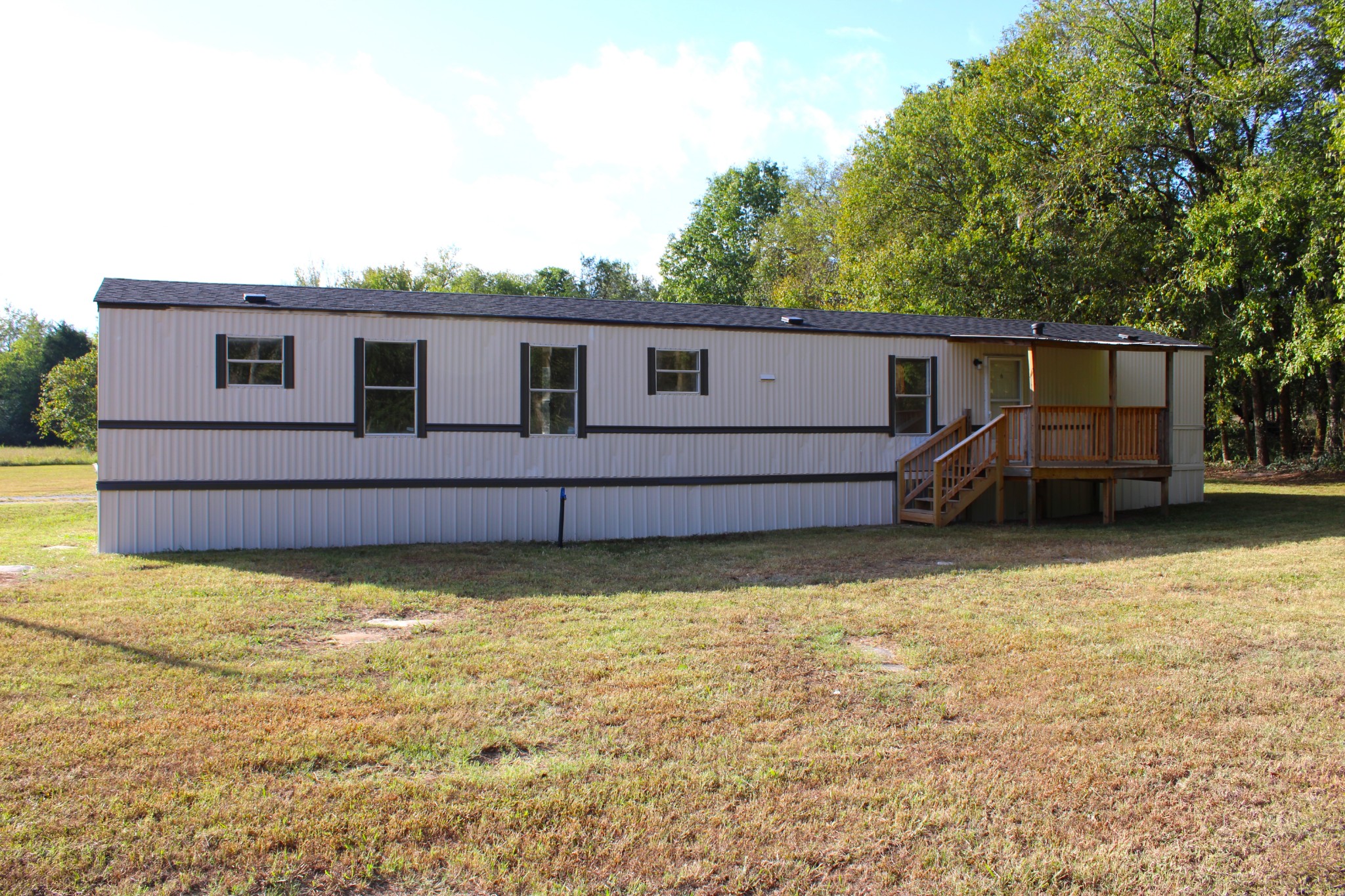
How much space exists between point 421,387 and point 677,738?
28.4 feet

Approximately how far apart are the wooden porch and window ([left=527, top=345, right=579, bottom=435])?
17.1ft

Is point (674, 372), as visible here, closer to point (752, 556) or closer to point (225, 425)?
point (752, 556)

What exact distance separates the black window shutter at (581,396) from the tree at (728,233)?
3891 centimetres

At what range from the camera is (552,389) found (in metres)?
12.9

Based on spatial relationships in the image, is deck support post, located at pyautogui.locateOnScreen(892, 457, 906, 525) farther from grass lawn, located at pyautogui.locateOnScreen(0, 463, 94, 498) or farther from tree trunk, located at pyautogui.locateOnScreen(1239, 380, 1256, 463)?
tree trunk, located at pyautogui.locateOnScreen(1239, 380, 1256, 463)

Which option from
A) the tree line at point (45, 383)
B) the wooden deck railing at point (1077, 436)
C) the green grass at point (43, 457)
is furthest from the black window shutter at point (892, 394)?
the green grass at point (43, 457)

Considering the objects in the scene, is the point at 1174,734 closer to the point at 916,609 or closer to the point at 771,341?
the point at 916,609

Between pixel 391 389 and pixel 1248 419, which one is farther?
pixel 1248 419

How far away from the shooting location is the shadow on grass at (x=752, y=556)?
30.3 ft

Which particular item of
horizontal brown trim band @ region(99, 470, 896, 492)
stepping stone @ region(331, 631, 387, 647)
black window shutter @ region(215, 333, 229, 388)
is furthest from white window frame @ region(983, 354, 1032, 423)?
stepping stone @ region(331, 631, 387, 647)

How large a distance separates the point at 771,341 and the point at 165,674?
32.5 feet

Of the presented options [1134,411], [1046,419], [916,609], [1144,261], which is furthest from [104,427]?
[1144,261]

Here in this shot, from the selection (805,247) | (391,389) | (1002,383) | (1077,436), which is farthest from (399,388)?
(805,247)

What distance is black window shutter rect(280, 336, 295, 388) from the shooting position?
38.7 ft
